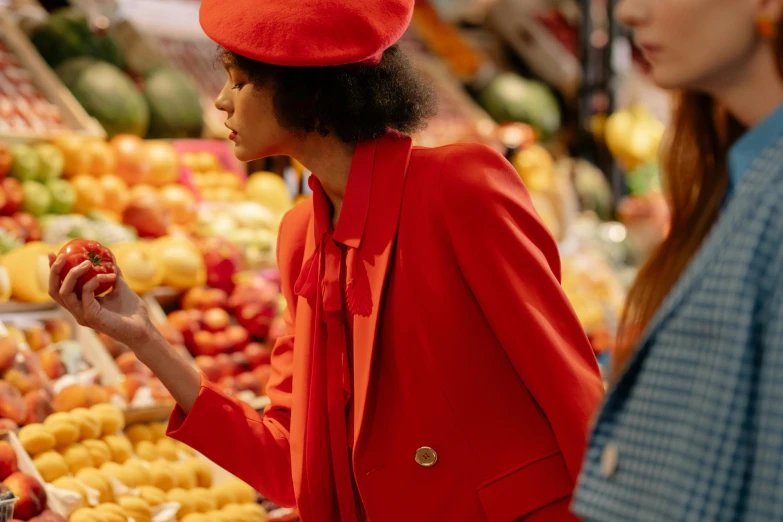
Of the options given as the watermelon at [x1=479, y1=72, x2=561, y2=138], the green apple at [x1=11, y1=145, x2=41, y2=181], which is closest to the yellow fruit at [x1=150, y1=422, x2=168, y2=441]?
the green apple at [x1=11, y1=145, x2=41, y2=181]

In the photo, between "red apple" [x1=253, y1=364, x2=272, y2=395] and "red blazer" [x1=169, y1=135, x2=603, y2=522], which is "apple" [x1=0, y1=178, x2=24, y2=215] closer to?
"red apple" [x1=253, y1=364, x2=272, y2=395]

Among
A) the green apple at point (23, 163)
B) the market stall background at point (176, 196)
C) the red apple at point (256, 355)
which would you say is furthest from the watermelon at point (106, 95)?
the red apple at point (256, 355)

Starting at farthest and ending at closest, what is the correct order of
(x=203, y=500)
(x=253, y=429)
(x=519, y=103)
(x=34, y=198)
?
(x=519, y=103) → (x=34, y=198) → (x=203, y=500) → (x=253, y=429)

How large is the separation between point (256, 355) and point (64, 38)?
5.93 ft

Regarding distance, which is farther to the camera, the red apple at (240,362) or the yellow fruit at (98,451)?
the red apple at (240,362)

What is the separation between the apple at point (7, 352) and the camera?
2576 mm

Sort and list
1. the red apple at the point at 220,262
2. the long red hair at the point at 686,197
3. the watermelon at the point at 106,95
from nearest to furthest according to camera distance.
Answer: the long red hair at the point at 686,197, the red apple at the point at 220,262, the watermelon at the point at 106,95

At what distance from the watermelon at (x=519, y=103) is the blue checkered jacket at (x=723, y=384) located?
17.4 ft

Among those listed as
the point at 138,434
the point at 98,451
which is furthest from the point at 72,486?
the point at 138,434

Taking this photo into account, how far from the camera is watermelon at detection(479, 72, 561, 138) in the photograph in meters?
6.18

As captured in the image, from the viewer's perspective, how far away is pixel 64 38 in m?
4.29

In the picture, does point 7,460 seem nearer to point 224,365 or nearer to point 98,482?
point 98,482

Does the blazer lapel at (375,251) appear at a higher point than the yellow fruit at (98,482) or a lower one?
higher

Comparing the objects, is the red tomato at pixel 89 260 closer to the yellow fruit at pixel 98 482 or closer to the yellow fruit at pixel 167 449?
the yellow fruit at pixel 98 482
